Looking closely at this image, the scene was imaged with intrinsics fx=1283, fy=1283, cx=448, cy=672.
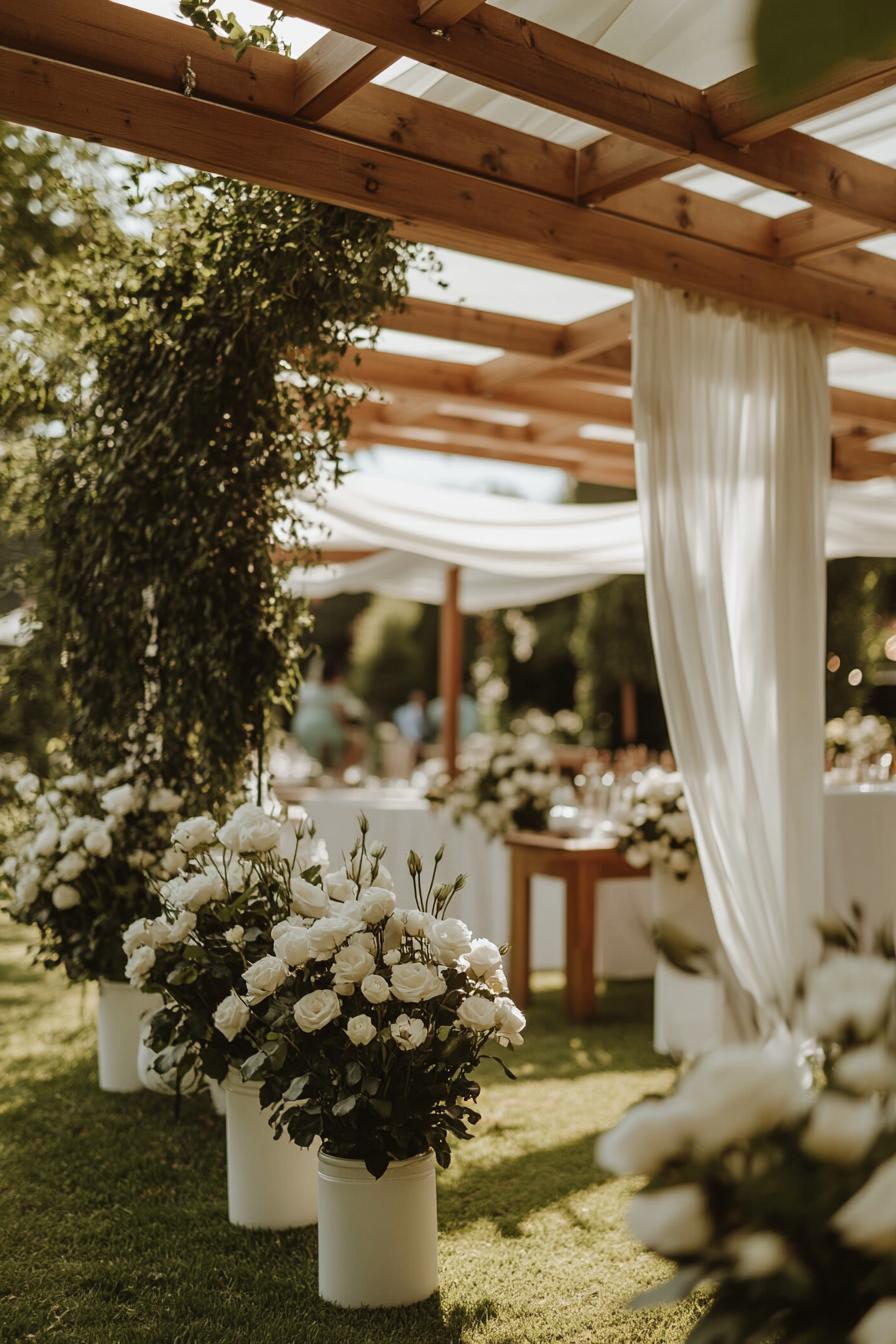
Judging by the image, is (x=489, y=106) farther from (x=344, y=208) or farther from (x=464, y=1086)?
(x=464, y=1086)

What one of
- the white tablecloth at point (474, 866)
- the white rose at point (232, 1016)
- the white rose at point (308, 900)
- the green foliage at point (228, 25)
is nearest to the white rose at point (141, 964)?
the white rose at point (232, 1016)

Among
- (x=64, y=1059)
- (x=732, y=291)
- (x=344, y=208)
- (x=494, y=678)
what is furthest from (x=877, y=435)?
(x=494, y=678)

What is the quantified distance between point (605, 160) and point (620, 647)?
8.77 m

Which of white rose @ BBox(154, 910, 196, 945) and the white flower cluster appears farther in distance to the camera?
the white flower cluster

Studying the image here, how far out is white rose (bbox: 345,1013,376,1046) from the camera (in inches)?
92.0

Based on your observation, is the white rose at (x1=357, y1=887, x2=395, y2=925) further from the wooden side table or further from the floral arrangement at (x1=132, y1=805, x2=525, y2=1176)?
the wooden side table

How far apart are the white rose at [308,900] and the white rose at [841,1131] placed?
159 cm

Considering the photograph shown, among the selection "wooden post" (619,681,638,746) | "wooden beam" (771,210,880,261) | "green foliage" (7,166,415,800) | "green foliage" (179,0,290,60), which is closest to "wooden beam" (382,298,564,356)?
"green foliage" (7,166,415,800)

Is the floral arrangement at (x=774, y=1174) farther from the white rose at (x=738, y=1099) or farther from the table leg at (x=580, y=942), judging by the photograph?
the table leg at (x=580, y=942)

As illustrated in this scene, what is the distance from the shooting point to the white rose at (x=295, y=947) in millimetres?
2457

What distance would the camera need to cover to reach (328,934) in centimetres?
244

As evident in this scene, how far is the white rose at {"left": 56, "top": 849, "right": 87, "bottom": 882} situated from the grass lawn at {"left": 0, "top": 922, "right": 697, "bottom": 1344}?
2.36 ft

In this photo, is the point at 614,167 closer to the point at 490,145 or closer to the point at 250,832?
the point at 490,145

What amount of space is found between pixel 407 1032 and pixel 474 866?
3.65m
